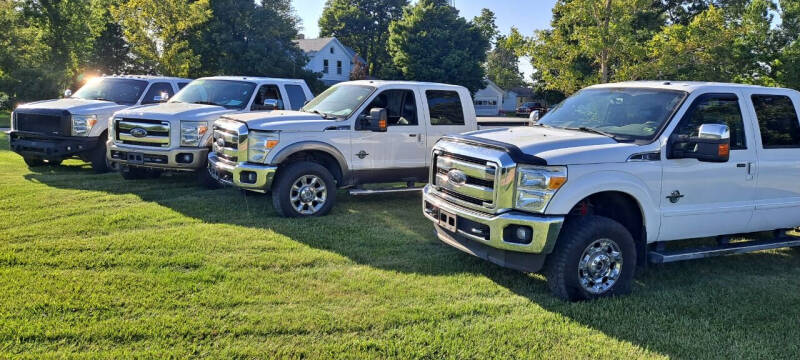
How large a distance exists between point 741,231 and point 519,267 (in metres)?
2.51

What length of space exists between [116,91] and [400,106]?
6.47 metres

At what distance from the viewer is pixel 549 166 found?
4723 millimetres

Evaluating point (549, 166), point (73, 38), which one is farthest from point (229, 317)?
point (73, 38)

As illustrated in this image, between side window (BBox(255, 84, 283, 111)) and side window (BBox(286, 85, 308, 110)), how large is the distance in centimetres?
20

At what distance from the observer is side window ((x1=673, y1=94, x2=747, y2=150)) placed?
5.39 meters

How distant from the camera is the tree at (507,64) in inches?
723

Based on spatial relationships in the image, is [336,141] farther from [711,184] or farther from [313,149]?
[711,184]

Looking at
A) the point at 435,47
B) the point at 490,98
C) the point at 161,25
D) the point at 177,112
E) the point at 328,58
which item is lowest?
the point at 177,112

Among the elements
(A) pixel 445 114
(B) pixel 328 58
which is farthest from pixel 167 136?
(B) pixel 328 58

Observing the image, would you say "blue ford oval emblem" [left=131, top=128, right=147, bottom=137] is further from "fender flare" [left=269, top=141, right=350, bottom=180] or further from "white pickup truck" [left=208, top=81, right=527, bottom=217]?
"fender flare" [left=269, top=141, right=350, bottom=180]

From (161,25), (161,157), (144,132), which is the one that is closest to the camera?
(161,157)

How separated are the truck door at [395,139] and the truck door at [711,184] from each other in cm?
409

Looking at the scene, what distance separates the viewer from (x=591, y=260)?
4992mm

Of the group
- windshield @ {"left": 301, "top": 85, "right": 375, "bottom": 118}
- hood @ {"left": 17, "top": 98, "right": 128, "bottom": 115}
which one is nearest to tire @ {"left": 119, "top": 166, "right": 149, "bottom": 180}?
hood @ {"left": 17, "top": 98, "right": 128, "bottom": 115}
